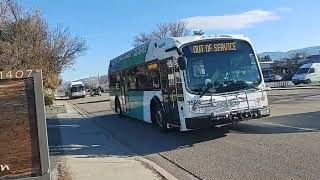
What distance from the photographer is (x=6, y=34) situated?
3139 centimetres

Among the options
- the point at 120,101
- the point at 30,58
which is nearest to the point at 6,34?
the point at 30,58

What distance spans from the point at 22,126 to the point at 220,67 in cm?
868

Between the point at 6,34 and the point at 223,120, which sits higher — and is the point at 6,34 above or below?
above

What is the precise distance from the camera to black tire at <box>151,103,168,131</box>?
15.9 m

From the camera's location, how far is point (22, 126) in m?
5.69

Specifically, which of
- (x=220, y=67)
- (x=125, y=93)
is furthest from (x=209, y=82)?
(x=125, y=93)

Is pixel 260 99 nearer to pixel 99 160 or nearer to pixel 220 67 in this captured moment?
pixel 220 67

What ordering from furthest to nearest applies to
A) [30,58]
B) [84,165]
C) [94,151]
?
1. [30,58]
2. [94,151]
3. [84,165]

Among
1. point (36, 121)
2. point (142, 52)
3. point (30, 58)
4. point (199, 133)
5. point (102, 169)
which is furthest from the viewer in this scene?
point (30, 58)

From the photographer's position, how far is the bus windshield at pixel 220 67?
13406mm

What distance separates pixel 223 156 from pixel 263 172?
2100 millimetres

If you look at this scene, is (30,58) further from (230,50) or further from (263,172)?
(263,172)

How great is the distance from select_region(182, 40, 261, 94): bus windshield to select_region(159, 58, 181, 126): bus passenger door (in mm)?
511

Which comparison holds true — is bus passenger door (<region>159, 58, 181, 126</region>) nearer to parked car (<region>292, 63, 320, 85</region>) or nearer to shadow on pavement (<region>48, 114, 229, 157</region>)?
shadow on pavement (<region>48, 114, 229, 157</region>)
